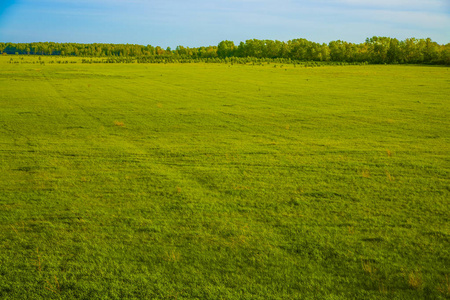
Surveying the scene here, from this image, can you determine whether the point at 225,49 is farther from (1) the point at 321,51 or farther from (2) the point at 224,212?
(2) the point at 224,212

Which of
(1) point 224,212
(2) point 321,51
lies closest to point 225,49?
(2) point 321,51

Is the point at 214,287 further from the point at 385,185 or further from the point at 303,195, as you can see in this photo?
the point at 385,185

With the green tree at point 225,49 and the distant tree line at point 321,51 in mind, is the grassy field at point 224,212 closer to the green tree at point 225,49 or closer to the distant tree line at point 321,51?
the distant tree line at point 321,51

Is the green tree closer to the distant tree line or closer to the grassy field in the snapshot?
the distant tree line

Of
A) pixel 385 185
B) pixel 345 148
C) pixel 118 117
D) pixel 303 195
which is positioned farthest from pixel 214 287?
pixel 118 117

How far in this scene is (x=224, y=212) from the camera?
8.23 metres

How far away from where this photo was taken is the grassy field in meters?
5.75

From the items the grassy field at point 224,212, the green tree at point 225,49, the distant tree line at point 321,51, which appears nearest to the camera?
the grassy field at point 224,212

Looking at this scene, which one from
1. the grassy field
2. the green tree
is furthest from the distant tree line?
the grassy field

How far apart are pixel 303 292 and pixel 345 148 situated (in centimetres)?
951

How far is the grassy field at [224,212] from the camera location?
227 inches

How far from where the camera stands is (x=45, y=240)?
6.98 metres

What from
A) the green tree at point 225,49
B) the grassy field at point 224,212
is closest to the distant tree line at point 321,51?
the green tree at point 225,49

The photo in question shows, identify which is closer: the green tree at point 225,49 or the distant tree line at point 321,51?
the distant tree line at point 321,51
